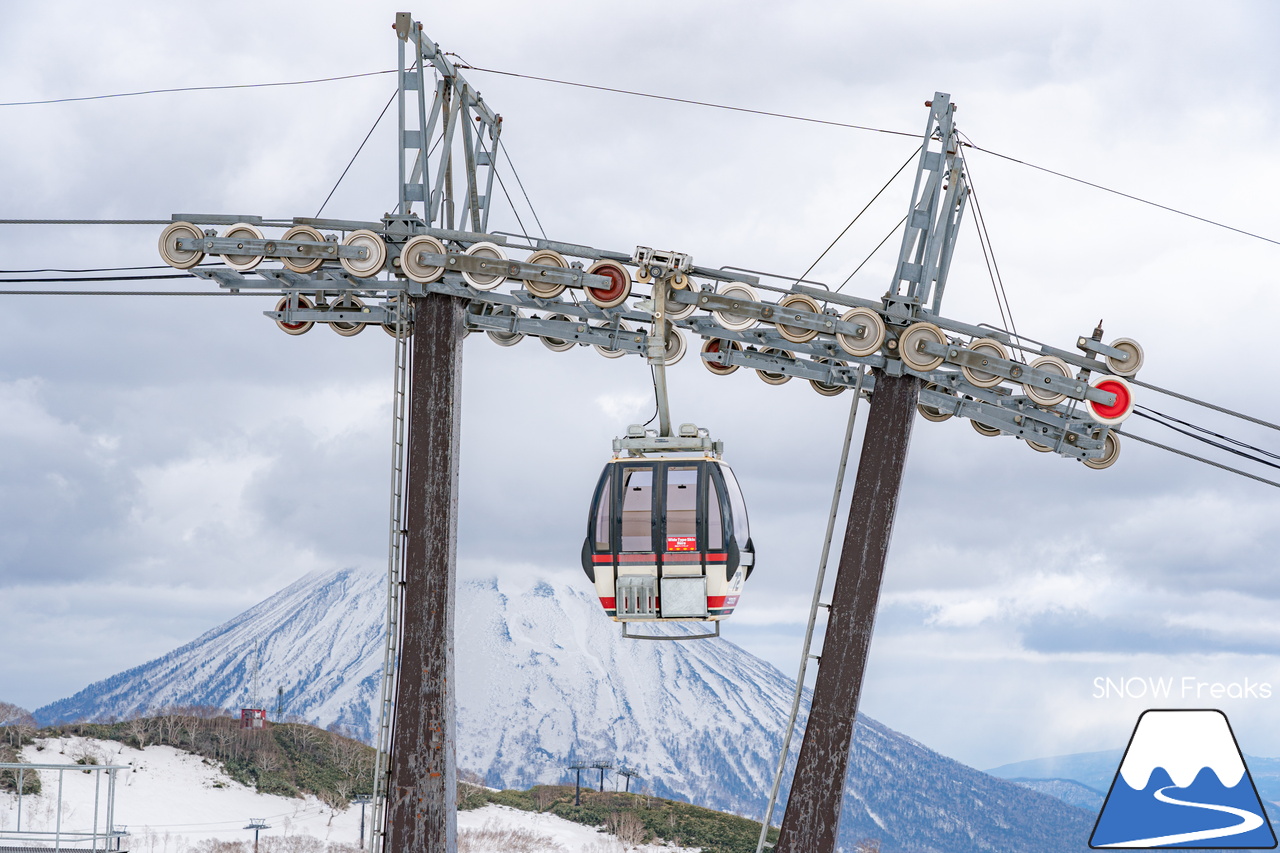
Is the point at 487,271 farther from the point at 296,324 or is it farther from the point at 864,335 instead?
the point at 864,335

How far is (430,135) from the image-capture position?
19.3 meters

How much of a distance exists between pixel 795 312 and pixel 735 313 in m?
0.81

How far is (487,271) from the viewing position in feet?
59.1

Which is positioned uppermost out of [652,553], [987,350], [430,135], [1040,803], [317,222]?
[430,135]

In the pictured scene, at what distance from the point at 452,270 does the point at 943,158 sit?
23.1 ft

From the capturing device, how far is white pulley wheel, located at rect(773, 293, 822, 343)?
17.7 m

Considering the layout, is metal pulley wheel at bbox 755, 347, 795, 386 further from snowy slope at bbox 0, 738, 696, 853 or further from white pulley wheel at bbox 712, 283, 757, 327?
snowy slope at bbox 0, 738, 696, 853

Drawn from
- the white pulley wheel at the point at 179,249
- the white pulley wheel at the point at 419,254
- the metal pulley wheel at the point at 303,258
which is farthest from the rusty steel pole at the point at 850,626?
the white pulley wheel at the point at 179,249

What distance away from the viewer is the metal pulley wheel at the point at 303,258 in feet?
60.0

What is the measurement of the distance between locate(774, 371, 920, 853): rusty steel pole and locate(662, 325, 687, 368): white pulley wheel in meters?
2.83

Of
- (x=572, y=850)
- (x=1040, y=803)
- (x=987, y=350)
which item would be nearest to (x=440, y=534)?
(x=987, y=350)

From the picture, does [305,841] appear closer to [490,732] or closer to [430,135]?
[430,135]

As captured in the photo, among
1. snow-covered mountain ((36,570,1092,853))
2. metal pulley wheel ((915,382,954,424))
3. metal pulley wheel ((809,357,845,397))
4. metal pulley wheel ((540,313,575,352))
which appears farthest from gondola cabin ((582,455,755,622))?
snow-covered mountain ((36,570,1092,853))

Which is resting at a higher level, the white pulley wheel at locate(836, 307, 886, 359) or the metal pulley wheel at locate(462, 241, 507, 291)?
the metal pulley wheel at locate(462, 241, 507, 291)
